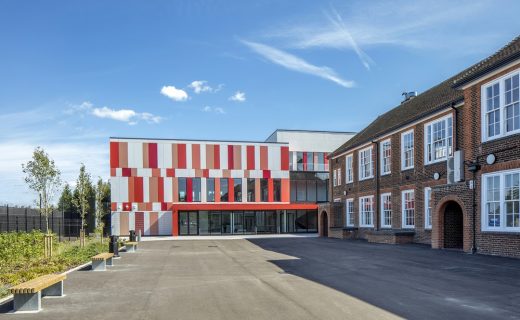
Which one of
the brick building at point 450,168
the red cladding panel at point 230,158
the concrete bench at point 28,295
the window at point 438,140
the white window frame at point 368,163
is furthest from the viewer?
the red cladding panel at point 230,158

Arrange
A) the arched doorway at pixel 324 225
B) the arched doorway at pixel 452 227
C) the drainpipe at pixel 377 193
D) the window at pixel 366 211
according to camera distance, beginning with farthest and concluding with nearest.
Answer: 1. the arched doorway at pixel 324 225
2. the window at pixel 366 211
3. the drainpipe at pixel 377 193
4. the arched doorway at pixel 452 227

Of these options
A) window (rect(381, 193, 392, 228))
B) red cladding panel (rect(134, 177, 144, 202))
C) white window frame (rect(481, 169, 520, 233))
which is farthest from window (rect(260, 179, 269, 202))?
white window frame (rect(481, 169, 520, 233))

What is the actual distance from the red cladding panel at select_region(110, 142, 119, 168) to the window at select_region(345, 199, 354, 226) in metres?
22.1

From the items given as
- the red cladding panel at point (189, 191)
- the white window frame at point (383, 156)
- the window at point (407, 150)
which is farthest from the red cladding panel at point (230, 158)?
the window at point (407, 150)

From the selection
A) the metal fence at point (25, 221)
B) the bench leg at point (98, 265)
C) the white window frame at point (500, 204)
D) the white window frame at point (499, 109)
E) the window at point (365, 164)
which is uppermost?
the white window frame at point (499, 109)

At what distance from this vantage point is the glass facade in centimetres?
4738

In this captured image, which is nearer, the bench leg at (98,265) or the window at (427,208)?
the bench leg at (98,265)

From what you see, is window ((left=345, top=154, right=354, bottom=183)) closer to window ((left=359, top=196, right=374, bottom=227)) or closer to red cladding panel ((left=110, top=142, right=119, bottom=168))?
window ((left=359, top=196, right=374, bottom=227))

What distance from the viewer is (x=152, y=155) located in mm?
47000

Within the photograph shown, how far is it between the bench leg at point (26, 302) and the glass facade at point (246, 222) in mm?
38574

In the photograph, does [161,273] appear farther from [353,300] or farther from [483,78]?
[483,78]

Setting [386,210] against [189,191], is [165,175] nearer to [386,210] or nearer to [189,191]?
[189,191]

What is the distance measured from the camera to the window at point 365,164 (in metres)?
33.1

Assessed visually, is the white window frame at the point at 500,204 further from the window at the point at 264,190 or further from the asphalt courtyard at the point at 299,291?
the window at the point at 264,190
